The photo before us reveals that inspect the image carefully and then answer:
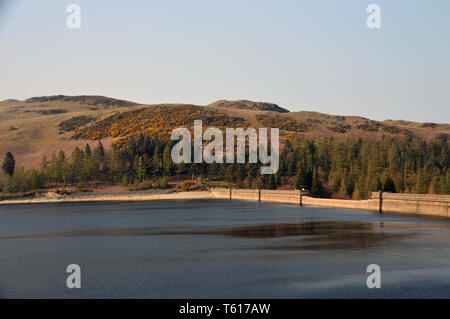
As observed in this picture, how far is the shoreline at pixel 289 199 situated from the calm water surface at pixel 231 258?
4.25 meters

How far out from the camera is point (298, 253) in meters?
48.0

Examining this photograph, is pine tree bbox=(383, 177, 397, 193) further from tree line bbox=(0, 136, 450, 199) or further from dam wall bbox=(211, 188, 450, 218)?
tree line bbox=(0, 136, 450, 199)

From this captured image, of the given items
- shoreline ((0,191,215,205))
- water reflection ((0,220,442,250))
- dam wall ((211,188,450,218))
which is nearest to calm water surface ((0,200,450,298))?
water reflection ((0,220,442,250))

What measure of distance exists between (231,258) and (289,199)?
250ft

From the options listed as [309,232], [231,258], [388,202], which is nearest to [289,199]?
[388,202]

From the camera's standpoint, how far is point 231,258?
45.7 metres

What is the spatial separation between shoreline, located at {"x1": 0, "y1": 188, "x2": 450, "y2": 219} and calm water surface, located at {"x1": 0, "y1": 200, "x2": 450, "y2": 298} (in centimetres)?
425

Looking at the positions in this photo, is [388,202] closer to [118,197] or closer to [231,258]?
[231,258]

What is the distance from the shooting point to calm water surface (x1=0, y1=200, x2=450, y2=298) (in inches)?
1345

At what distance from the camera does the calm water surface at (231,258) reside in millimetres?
34156

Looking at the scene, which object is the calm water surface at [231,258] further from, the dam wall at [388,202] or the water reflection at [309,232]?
the dam wall at [388,202]

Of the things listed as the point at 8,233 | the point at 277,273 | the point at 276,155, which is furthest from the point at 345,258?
the point at 276,155
